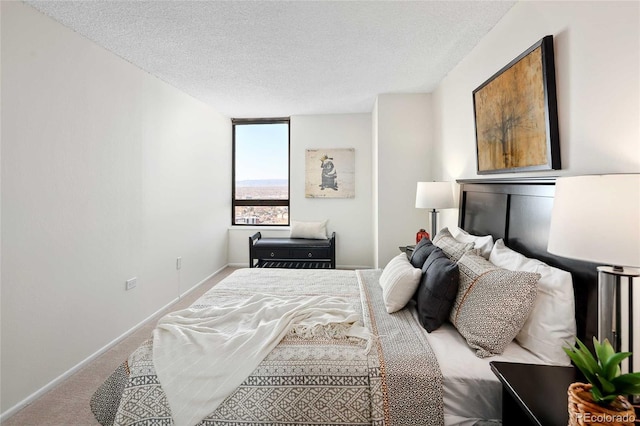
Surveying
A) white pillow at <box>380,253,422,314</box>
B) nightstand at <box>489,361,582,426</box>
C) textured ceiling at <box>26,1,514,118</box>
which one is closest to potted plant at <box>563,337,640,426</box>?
nightstand at <box>489,361,582,426</box>

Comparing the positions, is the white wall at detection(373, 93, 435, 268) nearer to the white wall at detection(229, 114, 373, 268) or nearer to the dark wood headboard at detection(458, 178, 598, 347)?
the white wall at detection(229, 114, 373, 268)

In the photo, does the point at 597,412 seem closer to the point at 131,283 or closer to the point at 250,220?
the point at 131,283

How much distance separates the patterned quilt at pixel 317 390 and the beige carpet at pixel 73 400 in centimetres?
63

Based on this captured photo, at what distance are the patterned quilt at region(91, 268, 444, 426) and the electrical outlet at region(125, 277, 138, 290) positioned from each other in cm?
159

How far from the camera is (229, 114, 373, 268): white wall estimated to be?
516 centimetres

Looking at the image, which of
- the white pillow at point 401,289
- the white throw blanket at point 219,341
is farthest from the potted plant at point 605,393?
the white pillow at point 401,289

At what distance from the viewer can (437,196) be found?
10.3ft

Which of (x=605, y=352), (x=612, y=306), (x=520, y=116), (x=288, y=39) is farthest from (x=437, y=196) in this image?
(x=605, y=352)

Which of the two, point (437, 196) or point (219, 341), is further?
point (437, 196)

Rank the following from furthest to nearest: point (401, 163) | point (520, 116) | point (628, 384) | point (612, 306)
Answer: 1. point (401, 163)
2. point (520, 116)
3. point (612, 306)
4. point (628, 384)

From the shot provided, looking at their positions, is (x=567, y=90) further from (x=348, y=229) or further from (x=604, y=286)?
(x=348, y=229)

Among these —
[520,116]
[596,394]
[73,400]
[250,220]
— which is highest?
[520,116]

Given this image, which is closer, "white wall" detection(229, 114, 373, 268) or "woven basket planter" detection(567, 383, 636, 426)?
"woven basket planter" detection(567, 383, 636, 426)

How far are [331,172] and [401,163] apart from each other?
4.67 ft
